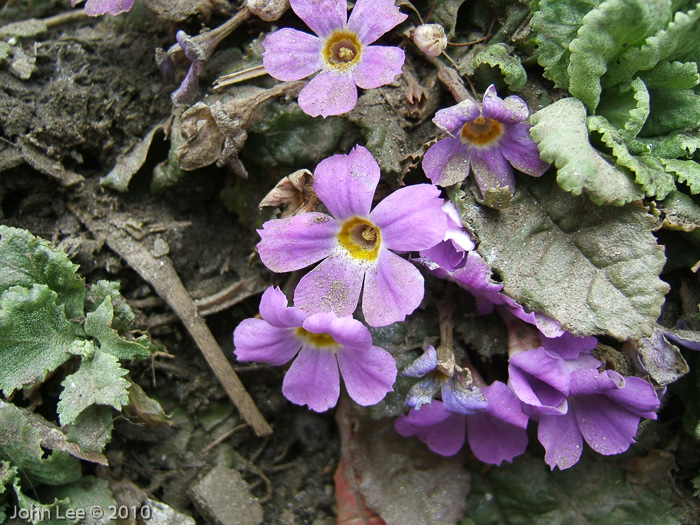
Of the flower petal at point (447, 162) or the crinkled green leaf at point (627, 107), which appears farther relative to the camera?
the flower petal at point (447, 162)

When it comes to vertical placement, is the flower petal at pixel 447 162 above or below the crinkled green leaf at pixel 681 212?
above

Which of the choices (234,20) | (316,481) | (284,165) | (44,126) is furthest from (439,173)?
(44,126)

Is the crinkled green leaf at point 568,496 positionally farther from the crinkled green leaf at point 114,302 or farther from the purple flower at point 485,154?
the crinkled green leaf at point 114,302

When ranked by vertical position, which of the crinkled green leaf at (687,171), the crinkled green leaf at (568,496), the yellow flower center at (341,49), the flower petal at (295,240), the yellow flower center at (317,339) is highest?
the yellow flower center at (341,49)

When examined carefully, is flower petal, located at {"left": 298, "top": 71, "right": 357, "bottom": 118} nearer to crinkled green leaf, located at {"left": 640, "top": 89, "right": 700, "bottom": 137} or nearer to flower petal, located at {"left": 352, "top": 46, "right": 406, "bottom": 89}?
flower petal, located at {"left": 352, "top": 46, "right": 406, "bottom": 89}

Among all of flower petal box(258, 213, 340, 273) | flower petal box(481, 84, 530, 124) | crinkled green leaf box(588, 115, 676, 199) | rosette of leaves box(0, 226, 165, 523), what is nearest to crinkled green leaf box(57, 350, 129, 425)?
rosette of leaves box(0, 226, 165, 523)

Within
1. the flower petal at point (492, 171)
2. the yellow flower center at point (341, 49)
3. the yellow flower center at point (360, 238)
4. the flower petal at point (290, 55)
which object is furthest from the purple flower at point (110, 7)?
the flower petal at point (492, 171)

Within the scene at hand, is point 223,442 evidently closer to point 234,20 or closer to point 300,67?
point 300,67
